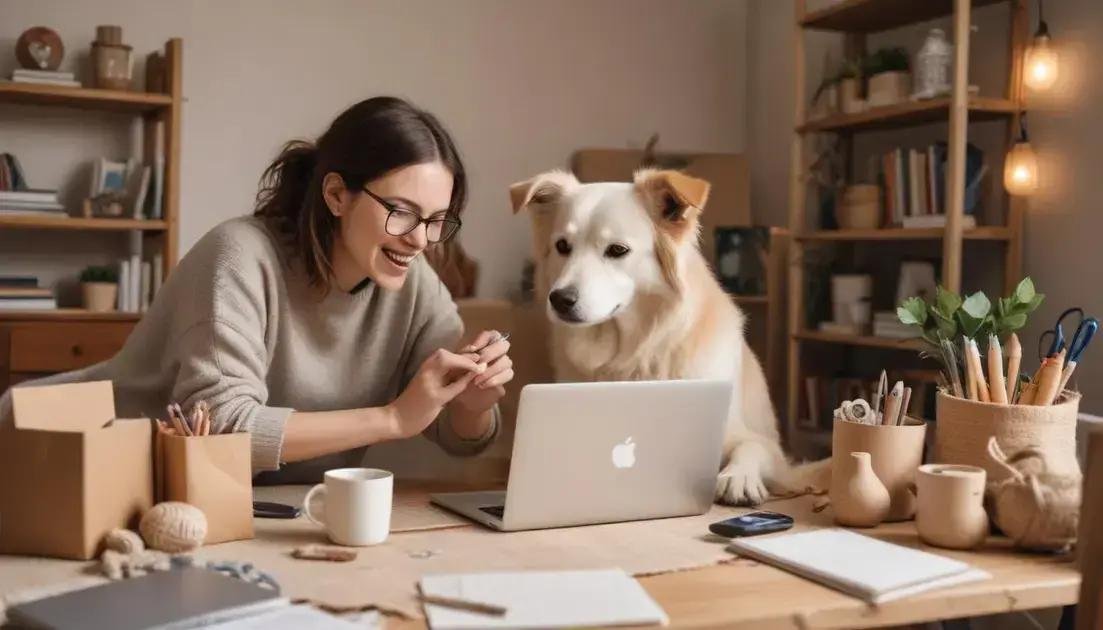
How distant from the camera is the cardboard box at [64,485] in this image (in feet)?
3.58

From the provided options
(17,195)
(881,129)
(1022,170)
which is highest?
(881,129)

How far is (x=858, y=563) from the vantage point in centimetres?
111

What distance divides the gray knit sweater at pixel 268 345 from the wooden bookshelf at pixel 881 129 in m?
1.84

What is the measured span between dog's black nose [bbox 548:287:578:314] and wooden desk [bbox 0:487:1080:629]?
72 centimetres

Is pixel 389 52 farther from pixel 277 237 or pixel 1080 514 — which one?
pixel 1080 514

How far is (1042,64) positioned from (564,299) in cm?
186

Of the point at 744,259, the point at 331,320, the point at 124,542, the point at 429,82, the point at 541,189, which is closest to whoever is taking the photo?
the point at 124,542

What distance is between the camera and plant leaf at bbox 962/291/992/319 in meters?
1.34

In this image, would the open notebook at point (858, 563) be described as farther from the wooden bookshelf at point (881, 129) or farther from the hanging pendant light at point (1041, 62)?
the hanging pendant light at point (1041, 62)

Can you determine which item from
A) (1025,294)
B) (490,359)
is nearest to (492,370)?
(490,359)

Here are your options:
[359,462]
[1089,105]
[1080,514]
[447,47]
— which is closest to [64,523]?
[359,462]

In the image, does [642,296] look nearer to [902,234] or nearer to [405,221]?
[405,221]

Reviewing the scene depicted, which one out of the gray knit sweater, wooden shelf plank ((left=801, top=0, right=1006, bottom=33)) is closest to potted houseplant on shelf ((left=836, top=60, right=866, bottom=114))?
wooden shelf plank ((left=801, top=0, right=1006, bottom=33))

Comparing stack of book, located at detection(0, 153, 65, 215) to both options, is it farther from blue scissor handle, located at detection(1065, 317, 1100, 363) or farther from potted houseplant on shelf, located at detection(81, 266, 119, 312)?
blue scissor handle, located at detection(1065, 317, 1100, 363)
